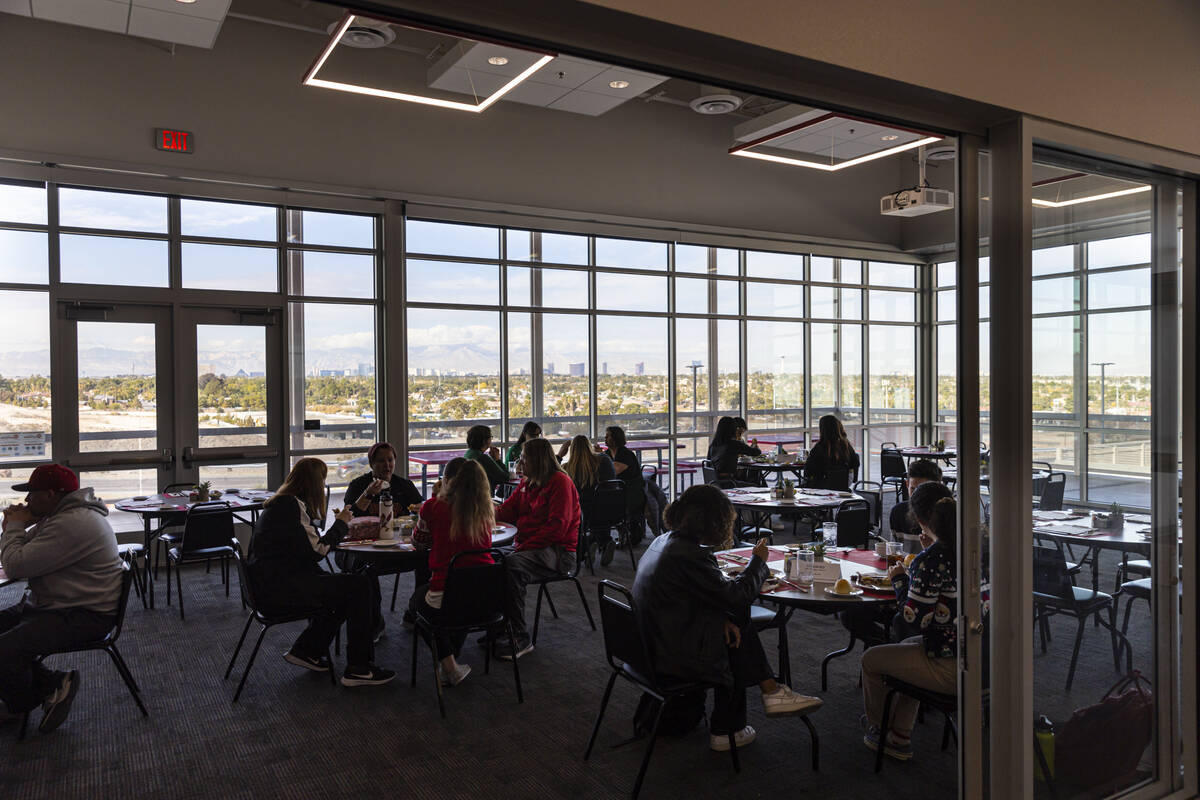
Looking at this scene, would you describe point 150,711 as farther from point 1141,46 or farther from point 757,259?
point 757,259

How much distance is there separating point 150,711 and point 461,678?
1599mm

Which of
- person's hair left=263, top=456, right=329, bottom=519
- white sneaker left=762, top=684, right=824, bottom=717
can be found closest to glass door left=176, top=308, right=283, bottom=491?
person's hair left=263, top=456, right=329, bottom=519

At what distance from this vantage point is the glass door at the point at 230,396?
7.87m

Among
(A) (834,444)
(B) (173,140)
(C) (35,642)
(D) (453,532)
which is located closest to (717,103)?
(A) (834,444)

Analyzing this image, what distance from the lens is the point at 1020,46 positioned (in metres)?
2.47

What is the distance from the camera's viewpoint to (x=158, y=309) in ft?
25.3

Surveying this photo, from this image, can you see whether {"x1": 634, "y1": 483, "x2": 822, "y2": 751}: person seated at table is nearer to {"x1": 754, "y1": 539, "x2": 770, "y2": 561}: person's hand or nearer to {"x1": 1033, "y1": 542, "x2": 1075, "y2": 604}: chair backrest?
{"x1": 754, "y1": 539, "x2": 770, "y2": 561}: person's hand

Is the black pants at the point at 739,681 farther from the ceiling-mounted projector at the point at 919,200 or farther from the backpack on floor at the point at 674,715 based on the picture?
the ceiling-mounted projector at the point at 919,200

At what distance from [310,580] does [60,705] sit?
4.19 feet

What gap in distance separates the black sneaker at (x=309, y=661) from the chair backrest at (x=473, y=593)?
1051 millimetres

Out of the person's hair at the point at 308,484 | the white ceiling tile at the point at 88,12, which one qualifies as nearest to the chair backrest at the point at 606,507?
the person's hair at the point at 308,484

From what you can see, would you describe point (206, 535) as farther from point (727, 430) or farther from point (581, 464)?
point (727, 430)

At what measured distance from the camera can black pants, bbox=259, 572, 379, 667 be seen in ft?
14.8

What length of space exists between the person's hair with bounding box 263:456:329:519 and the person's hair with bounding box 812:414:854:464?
544 centimetres
